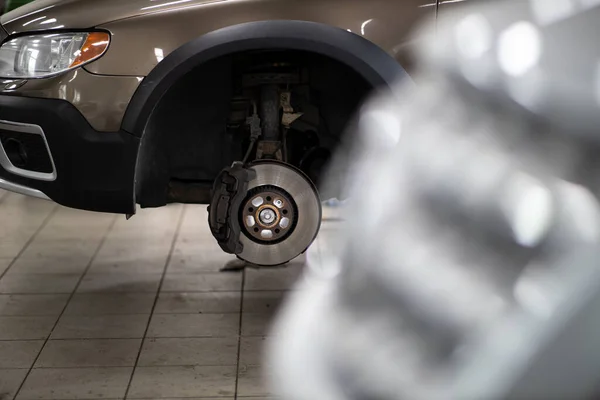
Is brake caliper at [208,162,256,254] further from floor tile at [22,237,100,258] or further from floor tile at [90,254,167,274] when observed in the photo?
floor tile at [22,237,100,258]

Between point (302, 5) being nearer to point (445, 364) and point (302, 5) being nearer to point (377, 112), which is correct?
point (377, 112)

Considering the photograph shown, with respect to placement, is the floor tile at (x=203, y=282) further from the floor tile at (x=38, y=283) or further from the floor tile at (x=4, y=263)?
the floor tile at (x=4, y=263)

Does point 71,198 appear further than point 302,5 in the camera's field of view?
Yes

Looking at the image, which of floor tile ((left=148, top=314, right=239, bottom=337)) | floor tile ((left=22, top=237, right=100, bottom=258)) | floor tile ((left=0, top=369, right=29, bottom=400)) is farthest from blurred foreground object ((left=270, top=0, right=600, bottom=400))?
floor tile ((left=22, top=237, right=100, bottom=258))

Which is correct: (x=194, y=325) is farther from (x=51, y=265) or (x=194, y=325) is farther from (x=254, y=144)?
(x=51, y=265)

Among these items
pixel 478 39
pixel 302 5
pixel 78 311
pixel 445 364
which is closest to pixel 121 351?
pixel 78 311

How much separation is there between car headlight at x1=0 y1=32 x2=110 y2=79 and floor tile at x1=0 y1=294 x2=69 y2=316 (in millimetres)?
947

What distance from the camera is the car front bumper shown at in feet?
8.64

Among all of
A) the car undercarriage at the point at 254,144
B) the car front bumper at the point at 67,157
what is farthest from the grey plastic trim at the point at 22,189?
the car undercarriage at the point at 254,144

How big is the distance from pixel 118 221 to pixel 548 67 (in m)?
2.44

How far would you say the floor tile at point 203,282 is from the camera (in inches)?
137

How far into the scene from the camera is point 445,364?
2.67 m

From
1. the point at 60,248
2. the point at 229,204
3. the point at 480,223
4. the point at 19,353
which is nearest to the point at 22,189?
the point at 19,353

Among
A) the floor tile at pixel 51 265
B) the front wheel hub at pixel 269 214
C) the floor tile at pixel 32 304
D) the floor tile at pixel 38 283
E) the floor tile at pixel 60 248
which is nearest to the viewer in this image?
the front wheel hub at pixel 269 214
